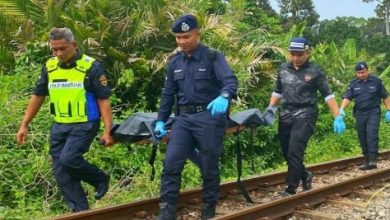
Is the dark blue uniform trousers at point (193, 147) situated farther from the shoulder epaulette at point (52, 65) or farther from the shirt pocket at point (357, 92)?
the shirt pocket at point (357, 92)

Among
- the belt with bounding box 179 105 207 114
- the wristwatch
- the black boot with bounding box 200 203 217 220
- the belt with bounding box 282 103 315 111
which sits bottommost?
the black boot with bounding box 200 203 217 220

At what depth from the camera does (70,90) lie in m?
5.00

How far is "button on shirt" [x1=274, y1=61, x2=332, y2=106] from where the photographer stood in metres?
6.60

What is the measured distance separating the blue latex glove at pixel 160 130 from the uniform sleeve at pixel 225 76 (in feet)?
2.53

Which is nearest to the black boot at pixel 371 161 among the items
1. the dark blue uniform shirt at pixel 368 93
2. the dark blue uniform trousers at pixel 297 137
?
the dark blue uniform shirt at pixel 368 93

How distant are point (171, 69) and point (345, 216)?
244 centimetres

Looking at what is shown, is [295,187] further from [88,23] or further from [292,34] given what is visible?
[292,34]

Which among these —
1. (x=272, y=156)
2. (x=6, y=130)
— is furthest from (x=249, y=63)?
(x=6, y=130)

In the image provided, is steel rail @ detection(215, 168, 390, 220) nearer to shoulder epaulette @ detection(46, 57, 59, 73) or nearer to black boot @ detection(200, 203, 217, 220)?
black boot @ detection(200, 203, 217, 220)

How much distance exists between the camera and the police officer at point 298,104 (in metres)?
6.55

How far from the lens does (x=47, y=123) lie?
7777 millimetres

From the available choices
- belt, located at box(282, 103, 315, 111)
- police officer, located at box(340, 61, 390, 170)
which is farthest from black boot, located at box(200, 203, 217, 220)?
police officer, located at box(340, 61, 390, 170)

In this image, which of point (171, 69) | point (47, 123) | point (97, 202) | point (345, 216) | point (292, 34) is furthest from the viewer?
point (292, 34)

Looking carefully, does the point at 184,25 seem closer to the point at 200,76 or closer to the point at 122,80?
the point at 200,76
